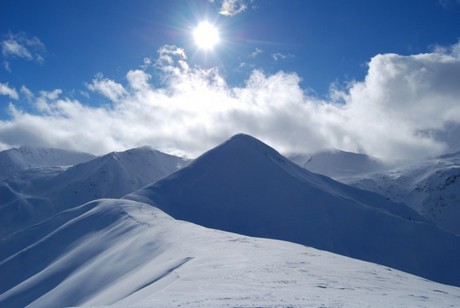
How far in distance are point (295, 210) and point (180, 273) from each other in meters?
108

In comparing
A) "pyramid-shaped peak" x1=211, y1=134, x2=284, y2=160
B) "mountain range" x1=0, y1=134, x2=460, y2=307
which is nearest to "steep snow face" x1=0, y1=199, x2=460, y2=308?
"mountain range" x1=0, y1=134, x2=460, y2=307

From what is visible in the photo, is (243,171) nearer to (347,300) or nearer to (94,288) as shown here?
(94,288)

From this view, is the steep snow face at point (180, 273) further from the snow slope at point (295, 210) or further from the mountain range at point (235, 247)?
the snow slope at point (295, 210)

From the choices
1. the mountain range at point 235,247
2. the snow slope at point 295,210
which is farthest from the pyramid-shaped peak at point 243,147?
the mountain range at point 235,247

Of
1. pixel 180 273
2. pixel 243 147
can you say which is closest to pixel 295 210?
pixel 243 147

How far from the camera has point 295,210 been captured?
135 metres

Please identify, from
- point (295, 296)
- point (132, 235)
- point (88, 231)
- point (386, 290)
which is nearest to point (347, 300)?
point (295, 296)

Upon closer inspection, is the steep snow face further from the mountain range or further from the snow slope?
the snow slope

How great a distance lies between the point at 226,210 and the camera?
136125mm

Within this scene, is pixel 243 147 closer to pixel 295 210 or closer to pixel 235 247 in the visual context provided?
pixel 295 210

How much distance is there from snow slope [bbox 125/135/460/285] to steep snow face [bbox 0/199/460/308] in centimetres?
4573

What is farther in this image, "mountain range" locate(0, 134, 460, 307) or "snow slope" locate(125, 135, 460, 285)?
"snow slope" locate(125, 135, 460, 285)

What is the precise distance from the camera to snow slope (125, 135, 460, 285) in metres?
116

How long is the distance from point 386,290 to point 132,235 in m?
46.2
